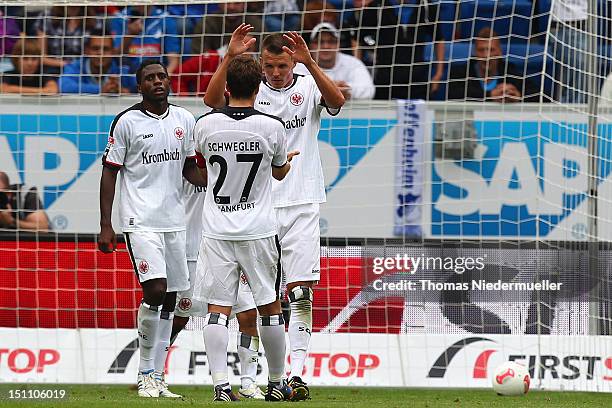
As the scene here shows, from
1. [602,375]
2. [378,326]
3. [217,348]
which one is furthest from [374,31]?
[217,348]

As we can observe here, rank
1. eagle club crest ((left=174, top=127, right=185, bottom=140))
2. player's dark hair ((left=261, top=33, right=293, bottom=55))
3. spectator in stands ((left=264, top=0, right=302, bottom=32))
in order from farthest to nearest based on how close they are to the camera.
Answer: spectator in stands ((left=264, top=0, right=302, bottom=32)), eagle club crest ((left=174, top=127, right=185, bottom=140)), player's dark hair ((left=261, top=33, right=293, bottom=55))

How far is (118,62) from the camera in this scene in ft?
43.8

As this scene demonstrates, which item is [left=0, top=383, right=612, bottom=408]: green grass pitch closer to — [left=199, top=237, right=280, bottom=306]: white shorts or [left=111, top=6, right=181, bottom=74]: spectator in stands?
[left=199, top=237, right=280, bottom=306]: white shorts

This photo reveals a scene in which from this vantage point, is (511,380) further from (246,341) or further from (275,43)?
(275,43)

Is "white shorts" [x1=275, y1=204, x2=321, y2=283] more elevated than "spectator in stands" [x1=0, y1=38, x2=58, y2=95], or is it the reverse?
"spectator in stands" [x1=0, y1=38, x2=58, y2=95]

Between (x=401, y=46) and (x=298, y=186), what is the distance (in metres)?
4.98

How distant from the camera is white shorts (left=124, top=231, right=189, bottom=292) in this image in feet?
27.9

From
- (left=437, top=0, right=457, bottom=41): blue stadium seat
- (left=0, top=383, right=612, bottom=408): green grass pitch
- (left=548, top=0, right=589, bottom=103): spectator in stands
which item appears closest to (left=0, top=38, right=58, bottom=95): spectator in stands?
(left=0, top=383, right=612, bottom=408): green grass pitch

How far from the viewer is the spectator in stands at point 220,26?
1309 cm

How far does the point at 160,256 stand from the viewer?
8602mm

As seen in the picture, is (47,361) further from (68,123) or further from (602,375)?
(602,375)

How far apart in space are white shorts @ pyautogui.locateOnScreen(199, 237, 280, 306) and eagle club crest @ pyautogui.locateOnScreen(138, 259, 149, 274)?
1.16 meters

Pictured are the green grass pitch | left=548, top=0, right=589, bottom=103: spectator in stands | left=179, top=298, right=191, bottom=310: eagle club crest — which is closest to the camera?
the green grass pitch

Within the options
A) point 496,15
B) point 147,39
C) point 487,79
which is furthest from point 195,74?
point 496,15
